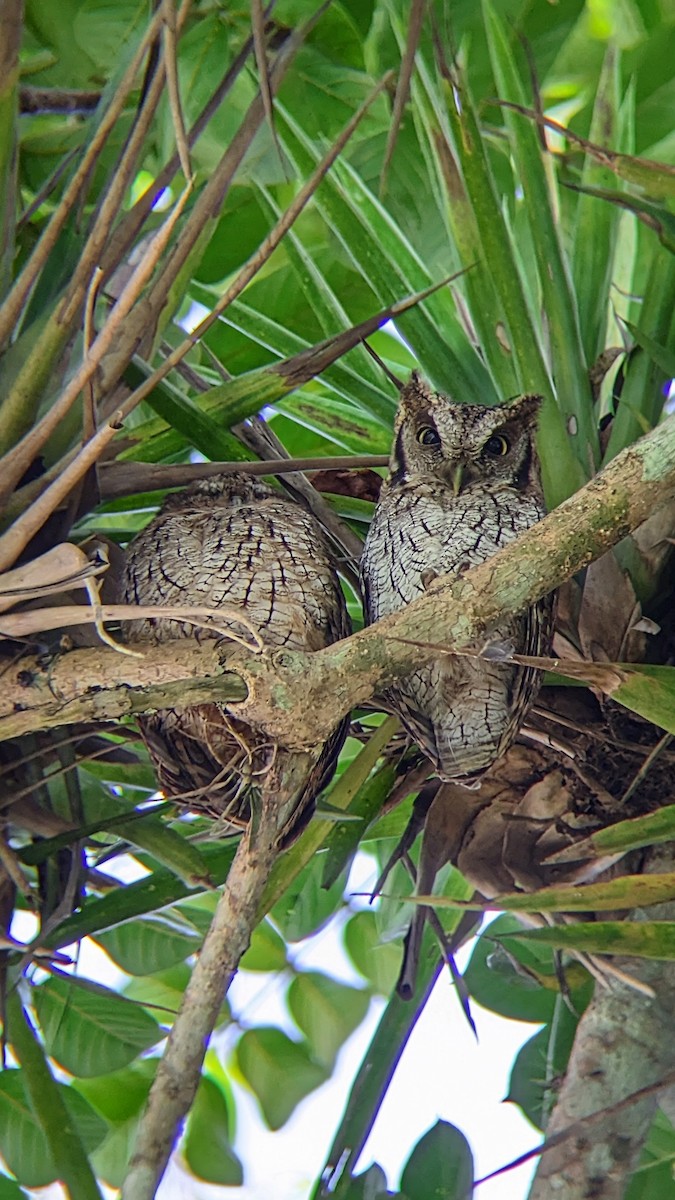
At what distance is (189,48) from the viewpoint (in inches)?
78.3

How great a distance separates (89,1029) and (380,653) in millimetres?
1077

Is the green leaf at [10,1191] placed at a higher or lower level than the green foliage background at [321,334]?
lower

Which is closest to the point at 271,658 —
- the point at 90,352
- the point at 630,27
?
the point at 90,352

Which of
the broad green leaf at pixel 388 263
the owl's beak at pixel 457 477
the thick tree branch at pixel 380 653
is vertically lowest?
the thick tree branch at pixel 380 653

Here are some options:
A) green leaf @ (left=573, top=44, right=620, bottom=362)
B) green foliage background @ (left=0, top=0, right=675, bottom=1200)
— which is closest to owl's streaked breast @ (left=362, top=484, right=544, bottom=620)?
green foliage background @ (left=0, top=0, right=675, bottom=1200)

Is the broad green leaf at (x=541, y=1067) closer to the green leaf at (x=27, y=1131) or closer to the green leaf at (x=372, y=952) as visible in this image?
the green leaf at (x=372, y=952)

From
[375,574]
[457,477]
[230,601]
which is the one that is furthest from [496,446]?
[230,601]

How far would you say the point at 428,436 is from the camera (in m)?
1.89

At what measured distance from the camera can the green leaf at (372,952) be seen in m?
2.38

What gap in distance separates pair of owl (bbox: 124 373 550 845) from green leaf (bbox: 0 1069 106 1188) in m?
0.64

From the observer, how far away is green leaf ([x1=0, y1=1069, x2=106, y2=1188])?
1.85m

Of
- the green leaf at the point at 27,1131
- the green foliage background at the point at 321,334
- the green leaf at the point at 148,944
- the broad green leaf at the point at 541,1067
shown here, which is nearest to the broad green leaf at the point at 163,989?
the green foliage background at the point at 321,334

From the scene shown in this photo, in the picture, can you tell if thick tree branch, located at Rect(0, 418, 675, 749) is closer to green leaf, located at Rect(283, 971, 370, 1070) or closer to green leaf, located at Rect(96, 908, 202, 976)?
green leaf, located at Rect(96, 908, 202, 976)

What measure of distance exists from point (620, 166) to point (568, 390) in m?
0.44
